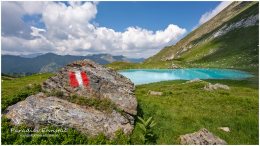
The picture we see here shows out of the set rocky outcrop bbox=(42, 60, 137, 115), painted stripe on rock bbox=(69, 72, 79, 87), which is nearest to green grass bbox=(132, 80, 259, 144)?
rocky outcrop bbox=(42, 60, 137, 115)

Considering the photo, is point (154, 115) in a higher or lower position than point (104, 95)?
lower

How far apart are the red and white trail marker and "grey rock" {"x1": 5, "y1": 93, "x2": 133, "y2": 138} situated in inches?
92.0

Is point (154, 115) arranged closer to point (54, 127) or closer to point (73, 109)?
point (73, 109)

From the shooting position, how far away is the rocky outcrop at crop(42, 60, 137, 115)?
20.7m

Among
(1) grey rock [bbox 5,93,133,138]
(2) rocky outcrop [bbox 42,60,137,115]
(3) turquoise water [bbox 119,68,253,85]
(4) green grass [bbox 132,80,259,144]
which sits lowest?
(3) turquoise water [bbox 119,68,253,85]

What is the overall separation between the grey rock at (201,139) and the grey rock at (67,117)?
3.32 meters

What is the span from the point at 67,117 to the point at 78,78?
4555 millimetres

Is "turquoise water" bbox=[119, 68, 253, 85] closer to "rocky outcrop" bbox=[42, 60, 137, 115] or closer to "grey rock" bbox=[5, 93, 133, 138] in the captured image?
"rocky outcrop" bbox=[42, 60, 137, 115]

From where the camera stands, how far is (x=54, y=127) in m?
17.6

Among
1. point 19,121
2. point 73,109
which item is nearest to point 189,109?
point 73,109

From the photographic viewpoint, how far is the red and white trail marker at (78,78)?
2155 cm

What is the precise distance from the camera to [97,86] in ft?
70.1

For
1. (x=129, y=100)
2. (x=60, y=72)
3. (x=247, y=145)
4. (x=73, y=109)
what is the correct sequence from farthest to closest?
(x=60, y=72)
(x=129, y=100)
(x=73, y=109)
(x=247, y=145)

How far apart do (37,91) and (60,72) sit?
2109 mm
